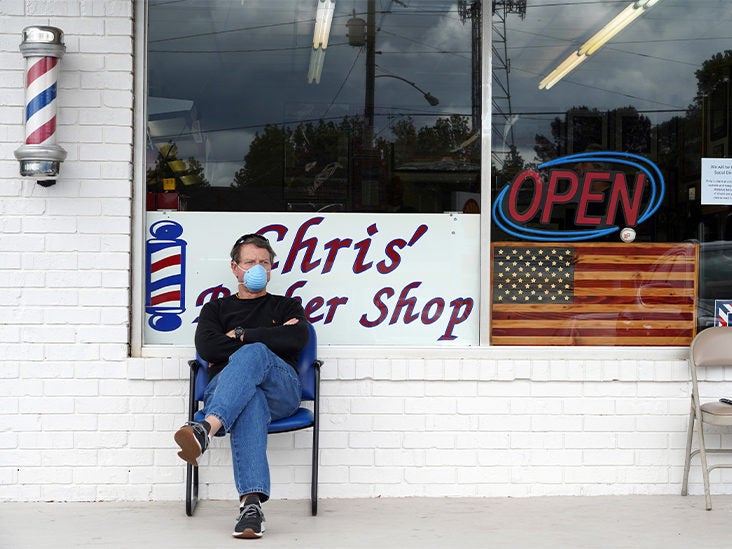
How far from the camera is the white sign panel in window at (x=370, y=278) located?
5.06m

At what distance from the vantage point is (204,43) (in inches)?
200

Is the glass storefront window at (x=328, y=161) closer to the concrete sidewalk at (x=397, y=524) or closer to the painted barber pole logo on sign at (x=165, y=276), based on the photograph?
the painted barber pole logo on sign at (x=165, y=276)

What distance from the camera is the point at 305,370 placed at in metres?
4.77

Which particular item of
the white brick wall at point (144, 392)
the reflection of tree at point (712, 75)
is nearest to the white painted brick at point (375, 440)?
the white brick wall at point (144, 392)

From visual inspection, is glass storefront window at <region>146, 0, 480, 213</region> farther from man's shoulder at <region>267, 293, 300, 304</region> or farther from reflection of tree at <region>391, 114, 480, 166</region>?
man's shoulder at <region>267, 293, 300, 304</region>

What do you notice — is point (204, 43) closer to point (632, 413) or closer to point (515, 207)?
point (515, 207)

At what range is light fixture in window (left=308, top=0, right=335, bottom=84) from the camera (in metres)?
5.11

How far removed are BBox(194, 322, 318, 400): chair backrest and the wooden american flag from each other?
0.92 m

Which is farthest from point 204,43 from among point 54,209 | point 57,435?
point 57,435

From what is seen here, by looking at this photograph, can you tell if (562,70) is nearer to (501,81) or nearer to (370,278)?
(501,81)

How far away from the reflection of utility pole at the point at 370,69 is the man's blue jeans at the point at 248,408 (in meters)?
1.32

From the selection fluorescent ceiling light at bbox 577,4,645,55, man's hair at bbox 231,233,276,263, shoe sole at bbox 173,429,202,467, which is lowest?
shoe sole at bbox 173,429,202,467

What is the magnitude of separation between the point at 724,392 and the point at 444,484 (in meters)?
1.44

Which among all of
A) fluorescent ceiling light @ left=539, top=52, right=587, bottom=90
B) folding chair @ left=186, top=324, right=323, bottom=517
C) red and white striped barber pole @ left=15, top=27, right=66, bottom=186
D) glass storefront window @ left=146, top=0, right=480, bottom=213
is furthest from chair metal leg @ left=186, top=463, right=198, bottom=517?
fluorescent ceiling light @ left=539, top=52, right=587, bottom=90
